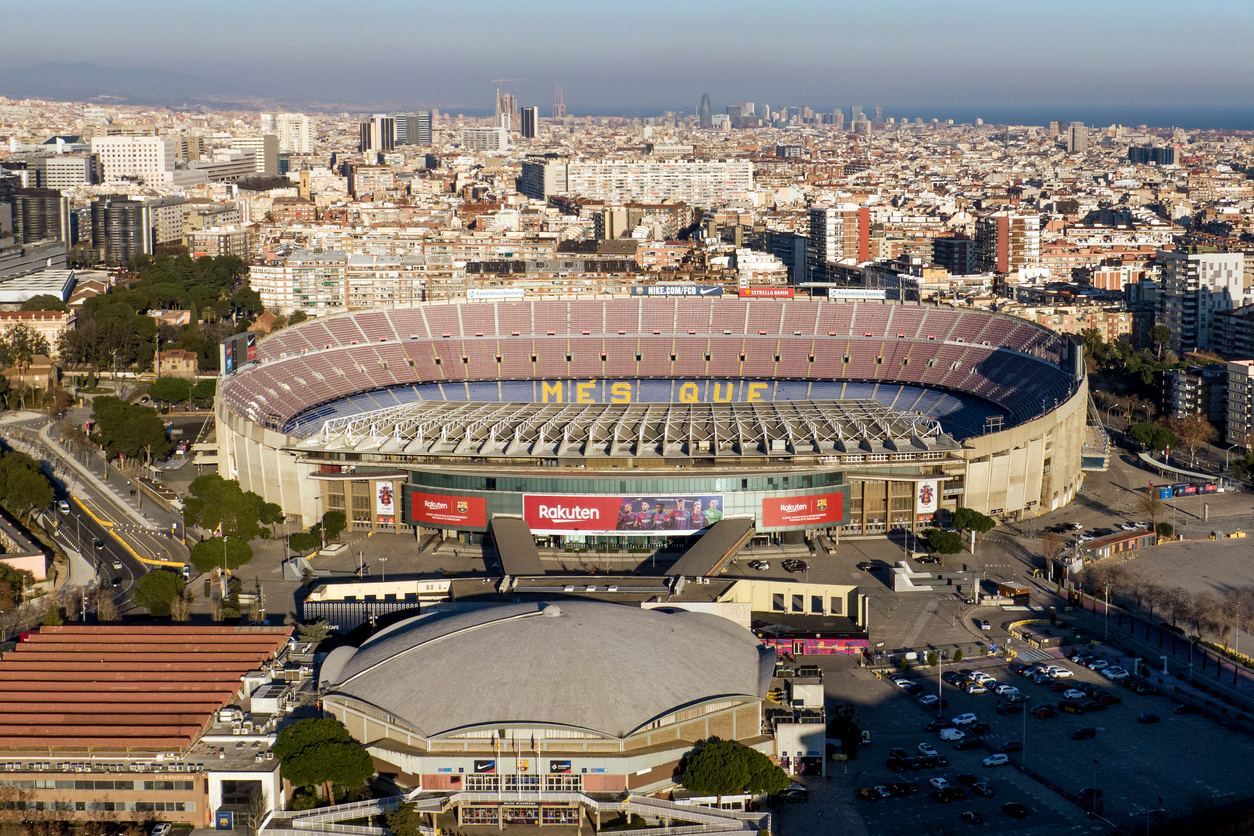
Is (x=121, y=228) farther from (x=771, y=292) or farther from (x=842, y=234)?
(x=771, y=292)

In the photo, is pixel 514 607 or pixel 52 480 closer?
pixel 514 607

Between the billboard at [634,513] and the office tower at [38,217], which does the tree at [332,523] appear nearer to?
the billboard at [634,513]

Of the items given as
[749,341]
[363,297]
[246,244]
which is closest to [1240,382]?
[749,341]

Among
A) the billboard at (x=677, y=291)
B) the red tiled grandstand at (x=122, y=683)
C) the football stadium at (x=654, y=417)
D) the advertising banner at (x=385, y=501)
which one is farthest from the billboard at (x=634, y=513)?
the billboard at (x=677, y=291)

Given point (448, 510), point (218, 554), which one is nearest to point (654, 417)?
point (448, 510)

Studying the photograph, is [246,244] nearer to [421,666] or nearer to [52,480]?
[52,480]
